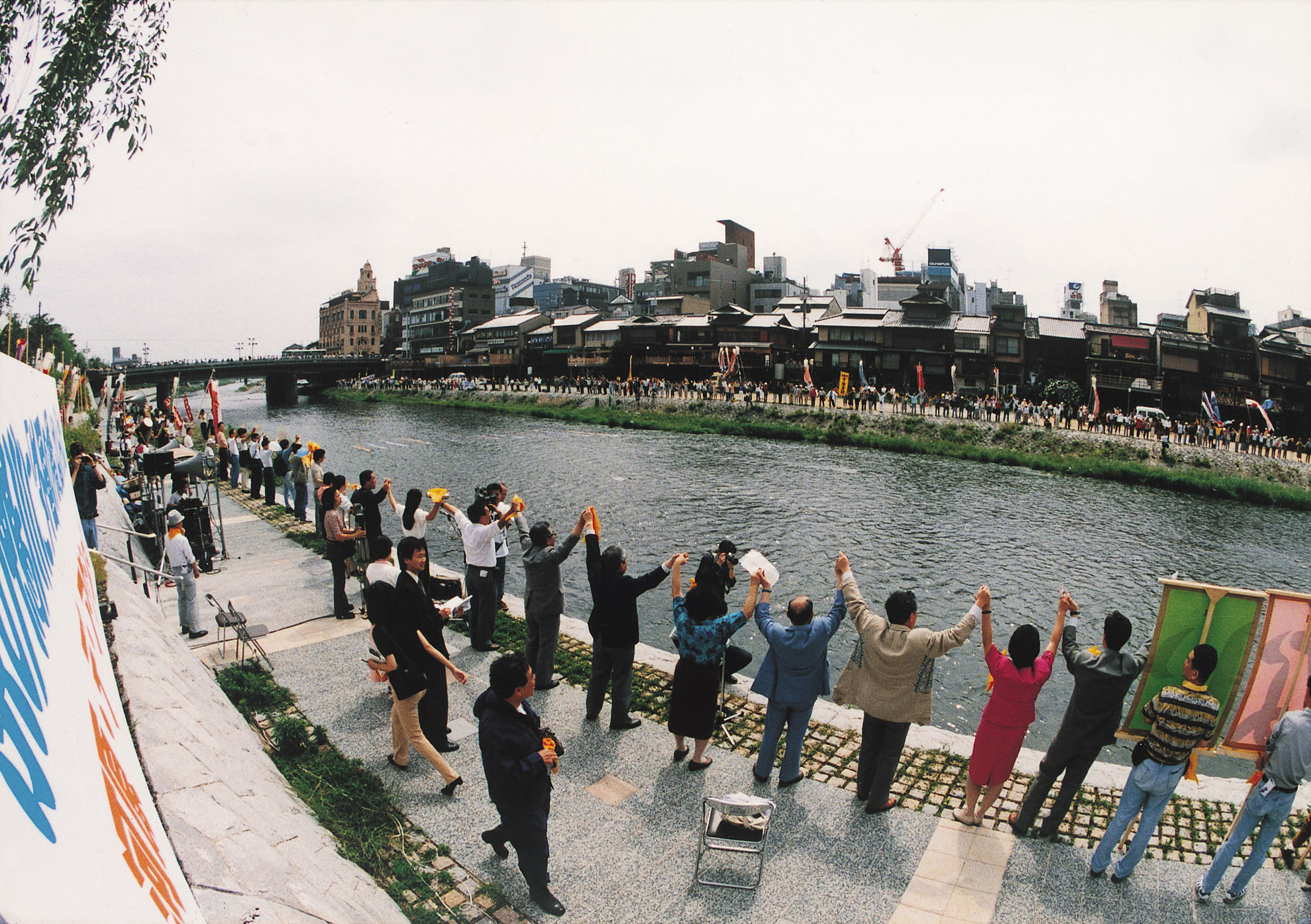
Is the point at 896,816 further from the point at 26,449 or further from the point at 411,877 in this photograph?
the point at 26,449

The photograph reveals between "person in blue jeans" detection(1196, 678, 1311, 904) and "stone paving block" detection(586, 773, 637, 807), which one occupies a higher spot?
"person in blue jeans" detection(1196, 678, 1311, 904)

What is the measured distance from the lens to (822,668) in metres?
6.07

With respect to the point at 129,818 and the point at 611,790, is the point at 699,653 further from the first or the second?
the point at 129,818

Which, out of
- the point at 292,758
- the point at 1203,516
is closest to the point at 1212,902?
the point at 292,758

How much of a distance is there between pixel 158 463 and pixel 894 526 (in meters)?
19.3

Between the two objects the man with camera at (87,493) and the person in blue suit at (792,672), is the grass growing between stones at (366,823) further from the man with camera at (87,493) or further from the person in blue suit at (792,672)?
the man with camera at (87,493)

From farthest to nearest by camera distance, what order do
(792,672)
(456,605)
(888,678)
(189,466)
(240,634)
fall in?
(189,466)
(456,605)
(240,634)
(792,672)
(888,678)

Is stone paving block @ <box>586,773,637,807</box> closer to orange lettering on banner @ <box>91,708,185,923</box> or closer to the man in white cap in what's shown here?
orange lettering on banner @ <box>91,708,185,923</box>

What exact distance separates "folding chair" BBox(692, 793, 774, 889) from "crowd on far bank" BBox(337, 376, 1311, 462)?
3793 cm

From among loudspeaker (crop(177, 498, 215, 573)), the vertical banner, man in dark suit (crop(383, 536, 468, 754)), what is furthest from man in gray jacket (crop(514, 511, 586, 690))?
loudspeaker (crop(177, 498, 215, 573))

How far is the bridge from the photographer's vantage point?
6278 centimetres


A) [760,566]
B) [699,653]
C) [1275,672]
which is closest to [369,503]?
[699,653]

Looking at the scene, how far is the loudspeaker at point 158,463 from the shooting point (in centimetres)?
1397

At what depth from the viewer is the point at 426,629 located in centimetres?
612
